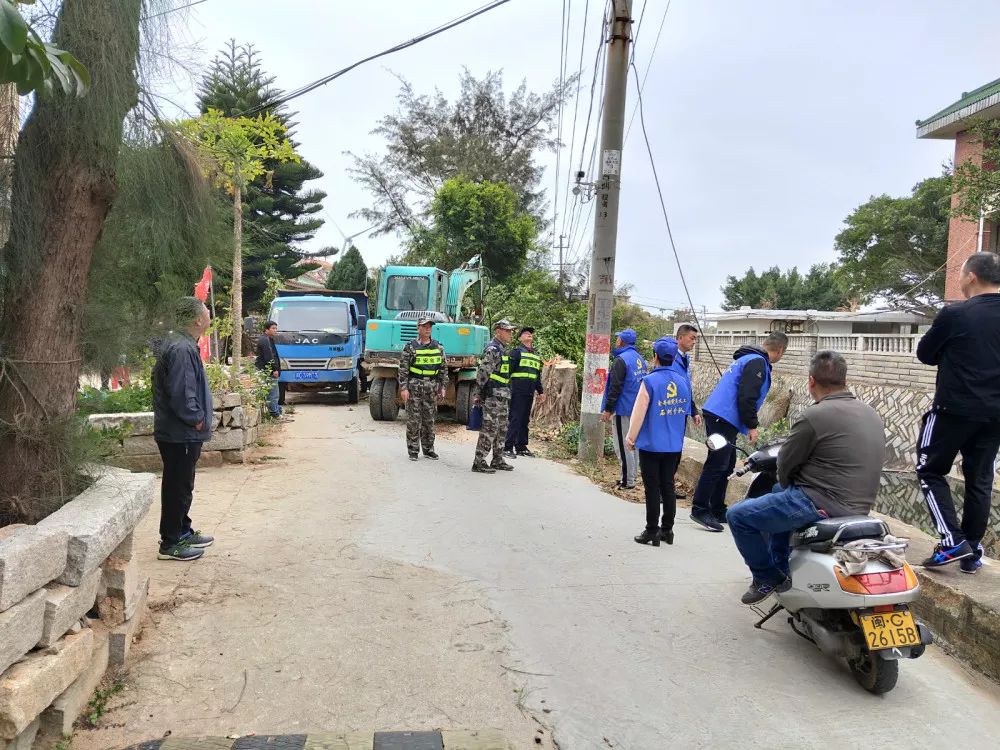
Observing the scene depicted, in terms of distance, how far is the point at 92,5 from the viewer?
332cm

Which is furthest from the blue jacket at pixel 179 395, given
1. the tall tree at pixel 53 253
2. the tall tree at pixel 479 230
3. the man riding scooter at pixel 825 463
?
the tall tree at pixel 479 230

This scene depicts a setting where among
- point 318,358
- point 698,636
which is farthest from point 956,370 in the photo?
point 318,358

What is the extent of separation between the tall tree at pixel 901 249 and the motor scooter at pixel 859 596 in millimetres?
23401

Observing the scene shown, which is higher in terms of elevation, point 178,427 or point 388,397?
point 178,427

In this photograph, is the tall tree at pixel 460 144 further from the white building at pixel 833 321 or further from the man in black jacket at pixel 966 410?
the man in black jacket at pixel 966 410

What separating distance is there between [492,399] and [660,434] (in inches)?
131

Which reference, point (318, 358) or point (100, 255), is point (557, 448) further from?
point (100, 255)

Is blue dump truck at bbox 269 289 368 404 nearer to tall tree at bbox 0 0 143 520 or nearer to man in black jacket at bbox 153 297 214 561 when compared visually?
man in black jacket at bbox 153 297 214 561

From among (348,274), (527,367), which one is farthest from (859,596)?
(348,274)

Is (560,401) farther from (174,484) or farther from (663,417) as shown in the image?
(174,484)

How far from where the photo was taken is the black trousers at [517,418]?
10.6 meters

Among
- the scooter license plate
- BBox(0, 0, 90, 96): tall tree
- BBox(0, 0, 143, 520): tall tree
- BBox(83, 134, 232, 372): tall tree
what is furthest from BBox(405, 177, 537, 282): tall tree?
BBox(0, 0, 90, 96): tall tree

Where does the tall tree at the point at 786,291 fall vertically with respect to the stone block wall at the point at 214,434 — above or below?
above

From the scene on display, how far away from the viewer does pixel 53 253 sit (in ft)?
11.0
